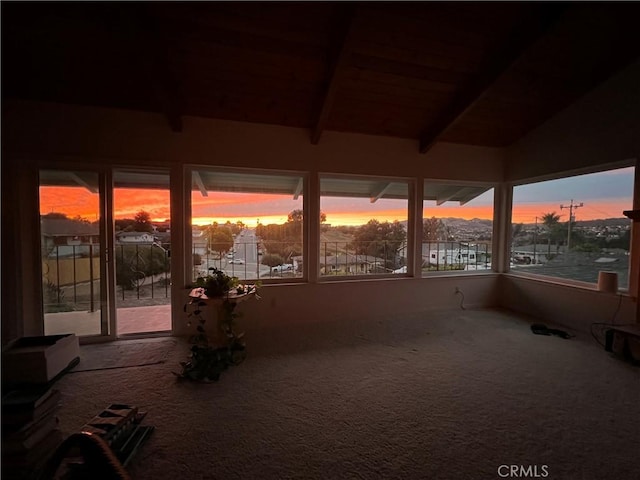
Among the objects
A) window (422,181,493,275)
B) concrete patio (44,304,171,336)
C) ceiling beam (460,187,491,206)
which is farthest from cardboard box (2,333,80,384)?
ceiling beam (460,187,491,206)

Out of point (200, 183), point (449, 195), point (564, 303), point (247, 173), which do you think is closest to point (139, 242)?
point (200, 183)

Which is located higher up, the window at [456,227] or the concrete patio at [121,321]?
the window at [456,227]

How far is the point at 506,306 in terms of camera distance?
4.50 m

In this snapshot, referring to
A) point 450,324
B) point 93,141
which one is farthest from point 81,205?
point 450,324

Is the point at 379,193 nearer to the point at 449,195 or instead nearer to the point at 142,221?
the point at 449,195

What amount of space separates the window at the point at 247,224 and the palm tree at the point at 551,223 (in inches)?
127

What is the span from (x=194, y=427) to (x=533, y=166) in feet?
15.8

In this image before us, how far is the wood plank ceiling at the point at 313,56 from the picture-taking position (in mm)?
2410

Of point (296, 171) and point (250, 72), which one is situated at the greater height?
point (250, 72)

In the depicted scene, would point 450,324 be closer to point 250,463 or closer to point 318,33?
point 250,463

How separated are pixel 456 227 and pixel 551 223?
1142mm

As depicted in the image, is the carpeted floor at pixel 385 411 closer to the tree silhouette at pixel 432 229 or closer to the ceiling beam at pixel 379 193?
the tree silhouette at pixel 432 229

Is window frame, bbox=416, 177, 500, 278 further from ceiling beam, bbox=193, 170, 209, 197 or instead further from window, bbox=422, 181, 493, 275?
ceiling beam, bbox=193, 170, 209, 197

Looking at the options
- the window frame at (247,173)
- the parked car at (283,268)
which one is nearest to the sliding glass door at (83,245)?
the window frame at (247,173)
